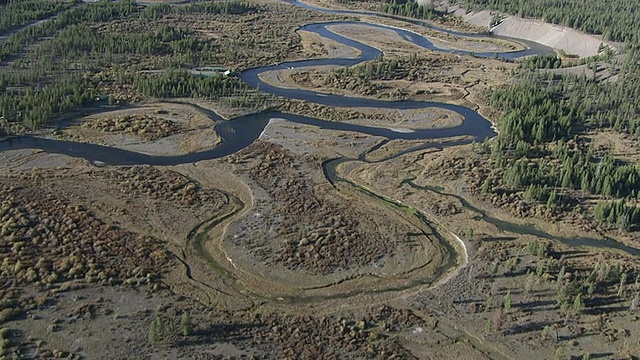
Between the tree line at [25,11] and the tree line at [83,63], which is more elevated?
the tree line at [25,11]

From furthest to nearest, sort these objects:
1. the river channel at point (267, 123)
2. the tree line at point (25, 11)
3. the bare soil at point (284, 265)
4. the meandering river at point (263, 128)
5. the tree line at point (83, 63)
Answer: the tree line at point (25, 11)
the tree line at point (83, 63)
the meandering river at point (263, 128)
the river channel at point (267, 123)
the bare soil at point (284, 265)

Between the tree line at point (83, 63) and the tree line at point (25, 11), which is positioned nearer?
the tree line at point (83, 63)

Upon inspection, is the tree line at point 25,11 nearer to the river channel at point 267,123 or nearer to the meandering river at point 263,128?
the river channel at point 267,123

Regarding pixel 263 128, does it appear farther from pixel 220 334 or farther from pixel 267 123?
pixel 220 334

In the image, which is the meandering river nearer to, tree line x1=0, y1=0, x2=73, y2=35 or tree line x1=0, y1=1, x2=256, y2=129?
tree line x1=0, y1=1, x2=256, y2=129

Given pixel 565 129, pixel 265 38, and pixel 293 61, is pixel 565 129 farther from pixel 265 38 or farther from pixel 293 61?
pixel 265 38

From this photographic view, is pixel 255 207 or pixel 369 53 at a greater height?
pixel 369 53

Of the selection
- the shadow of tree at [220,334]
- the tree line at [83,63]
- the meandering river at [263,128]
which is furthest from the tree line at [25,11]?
the shadow of tree at [220,334]

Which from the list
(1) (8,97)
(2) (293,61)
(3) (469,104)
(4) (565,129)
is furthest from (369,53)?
(1) (8,97)

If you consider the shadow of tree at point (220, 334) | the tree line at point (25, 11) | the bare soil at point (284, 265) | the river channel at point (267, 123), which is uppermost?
the tree line at point (25, 11)

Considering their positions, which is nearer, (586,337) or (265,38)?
(586,337)

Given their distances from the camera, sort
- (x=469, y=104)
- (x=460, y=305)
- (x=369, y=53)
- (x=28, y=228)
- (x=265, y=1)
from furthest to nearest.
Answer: (x=265, y=1) < (x=369, y=53) < (x=469, y=104) < (x=28, y=228) < (x=460, y=305)
